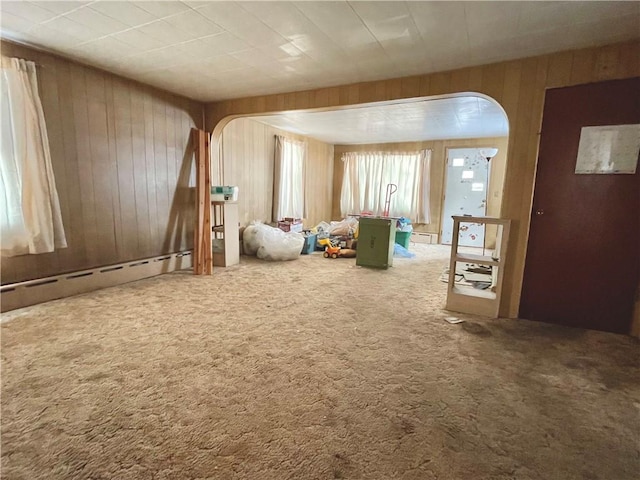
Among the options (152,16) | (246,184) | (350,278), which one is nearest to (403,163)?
(246,184)

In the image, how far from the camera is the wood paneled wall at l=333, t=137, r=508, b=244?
6270 mm

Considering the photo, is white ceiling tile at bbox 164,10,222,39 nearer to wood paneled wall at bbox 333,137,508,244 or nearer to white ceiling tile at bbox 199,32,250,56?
white ceiling tile at bbox 199,32,250,56

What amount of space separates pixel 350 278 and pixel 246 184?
265cm

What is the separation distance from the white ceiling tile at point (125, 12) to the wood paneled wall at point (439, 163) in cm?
583

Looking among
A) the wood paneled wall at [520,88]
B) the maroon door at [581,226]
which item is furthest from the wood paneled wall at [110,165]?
the maroon door at [581,226]

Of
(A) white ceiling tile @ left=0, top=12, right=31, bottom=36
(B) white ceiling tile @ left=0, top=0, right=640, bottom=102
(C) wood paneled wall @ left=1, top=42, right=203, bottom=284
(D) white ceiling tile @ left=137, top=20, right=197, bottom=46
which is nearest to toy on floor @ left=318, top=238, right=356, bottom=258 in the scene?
(C) wood paneled wall @ left=1, top=42, right=203, bottom=284

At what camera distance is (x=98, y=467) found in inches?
46.2

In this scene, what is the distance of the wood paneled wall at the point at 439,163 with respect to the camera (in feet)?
20.6

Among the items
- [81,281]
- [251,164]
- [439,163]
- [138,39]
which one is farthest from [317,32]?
[439,163]

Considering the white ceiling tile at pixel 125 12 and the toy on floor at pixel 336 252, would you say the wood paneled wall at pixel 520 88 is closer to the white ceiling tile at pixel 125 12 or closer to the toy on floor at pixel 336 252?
the white ceiling tile at pixel 125 12

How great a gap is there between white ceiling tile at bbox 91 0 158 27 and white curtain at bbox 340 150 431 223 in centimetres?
578

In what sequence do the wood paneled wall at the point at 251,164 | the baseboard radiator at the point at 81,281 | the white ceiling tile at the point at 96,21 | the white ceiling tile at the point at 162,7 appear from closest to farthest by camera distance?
the white ceiling tile at the point at 162,7 → the white ceiling tile at the point at 96,21 → the baseboard radiator at the point at 81,281 → the wood paneled wall at the point at 251,164

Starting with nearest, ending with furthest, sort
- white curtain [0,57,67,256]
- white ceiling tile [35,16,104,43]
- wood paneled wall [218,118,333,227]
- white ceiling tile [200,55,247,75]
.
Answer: white ceiling tile [35,16,104,43] → white curtain [0,57,67,256] → white ceiling tile [200,55,247,75] → wood paneled wall [218,118,333,227]

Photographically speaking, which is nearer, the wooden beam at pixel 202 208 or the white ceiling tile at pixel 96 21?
the white ceiling tile at pixel 96 21
